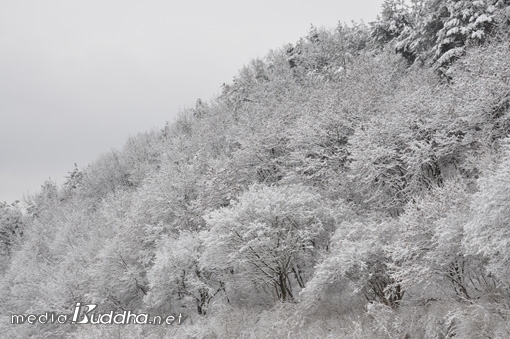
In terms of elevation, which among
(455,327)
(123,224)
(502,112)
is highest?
(123,224)

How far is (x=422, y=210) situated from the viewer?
13664 mm

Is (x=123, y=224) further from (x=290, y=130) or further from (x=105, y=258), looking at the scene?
(x=290, y=130)

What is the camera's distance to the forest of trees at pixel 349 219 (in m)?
13.3

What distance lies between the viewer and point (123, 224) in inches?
1412

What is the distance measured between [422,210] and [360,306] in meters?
6.64

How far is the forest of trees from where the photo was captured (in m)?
13.3

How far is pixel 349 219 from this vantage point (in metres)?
20.7

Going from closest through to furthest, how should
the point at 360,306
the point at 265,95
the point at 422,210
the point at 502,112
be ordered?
the point at 422,210
the point at 360,306
the point at 502,112
the point at 265,95

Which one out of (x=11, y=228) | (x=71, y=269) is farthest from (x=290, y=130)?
(x=11, y=228)

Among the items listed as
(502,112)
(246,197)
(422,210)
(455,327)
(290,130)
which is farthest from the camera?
(290,130)

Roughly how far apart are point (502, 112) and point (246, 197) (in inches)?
623

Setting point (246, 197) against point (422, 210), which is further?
point (246, 197)

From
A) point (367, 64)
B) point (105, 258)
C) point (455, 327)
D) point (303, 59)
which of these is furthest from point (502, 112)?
point (303, 59)

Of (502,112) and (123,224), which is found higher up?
(123,224)
